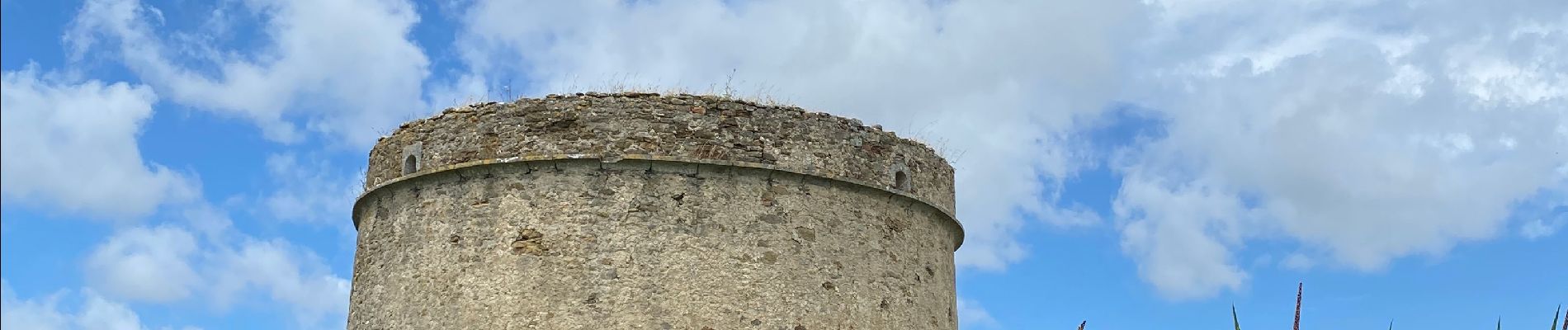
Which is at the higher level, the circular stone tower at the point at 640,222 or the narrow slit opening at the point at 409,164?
the narrow slit opening at the point at 409,164

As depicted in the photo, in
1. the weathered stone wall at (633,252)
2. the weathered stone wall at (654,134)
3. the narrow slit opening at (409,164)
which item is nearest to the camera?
the weathered stone wall at (633,252)

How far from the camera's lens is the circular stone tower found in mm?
9461

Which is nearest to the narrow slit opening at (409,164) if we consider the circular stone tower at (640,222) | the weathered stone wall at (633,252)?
the circular stone tower at (640,222)

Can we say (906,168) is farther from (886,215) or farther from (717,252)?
Answer: (717,252)

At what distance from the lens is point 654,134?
32.2 feet

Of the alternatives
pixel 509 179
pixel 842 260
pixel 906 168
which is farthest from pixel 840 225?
pixel 509 179

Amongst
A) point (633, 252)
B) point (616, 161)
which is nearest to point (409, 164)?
point (616, 161)

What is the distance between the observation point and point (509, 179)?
32.2 ft

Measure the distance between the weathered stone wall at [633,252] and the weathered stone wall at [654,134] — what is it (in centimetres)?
12

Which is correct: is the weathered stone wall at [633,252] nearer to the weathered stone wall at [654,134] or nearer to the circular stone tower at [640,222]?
the circular stone tower at [640,222]

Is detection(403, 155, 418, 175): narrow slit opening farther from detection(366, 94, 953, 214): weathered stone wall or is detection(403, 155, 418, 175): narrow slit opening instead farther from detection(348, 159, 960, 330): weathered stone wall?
detection(348, 159, 960, 330): weathered stone wall

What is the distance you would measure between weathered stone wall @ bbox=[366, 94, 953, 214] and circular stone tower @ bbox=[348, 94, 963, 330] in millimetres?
12

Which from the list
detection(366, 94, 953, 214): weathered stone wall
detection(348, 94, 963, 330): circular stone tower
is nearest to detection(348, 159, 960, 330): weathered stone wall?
detection(348, 94, 963, 330): circular stone tower

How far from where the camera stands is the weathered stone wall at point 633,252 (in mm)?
9422
